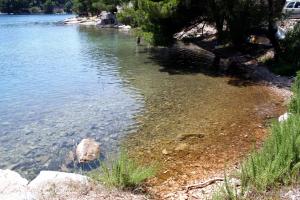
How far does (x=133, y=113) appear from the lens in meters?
16.2

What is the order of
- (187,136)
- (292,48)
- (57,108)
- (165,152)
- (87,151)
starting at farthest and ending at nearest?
1. (292,48)
2. (57,108)
3. (187,136)
4. (165,152)
5. (87,151)

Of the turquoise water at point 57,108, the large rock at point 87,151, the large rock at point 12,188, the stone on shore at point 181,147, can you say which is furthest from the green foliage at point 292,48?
the large rock at point 12,188

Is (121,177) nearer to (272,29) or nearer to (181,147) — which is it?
(181,147)

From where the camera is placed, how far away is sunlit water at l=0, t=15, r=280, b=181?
→ 1185 cm

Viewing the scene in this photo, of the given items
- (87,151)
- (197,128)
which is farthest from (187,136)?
(87,151)

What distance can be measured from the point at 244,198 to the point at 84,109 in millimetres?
11148

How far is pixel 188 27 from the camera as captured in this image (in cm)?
2838

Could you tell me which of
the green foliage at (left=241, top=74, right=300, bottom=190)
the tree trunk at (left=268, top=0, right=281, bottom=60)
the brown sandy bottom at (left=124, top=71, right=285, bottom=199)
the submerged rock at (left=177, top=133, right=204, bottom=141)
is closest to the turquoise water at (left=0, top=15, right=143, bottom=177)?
the brown sandy bottom at (left=124, top=71, right=285, bottom=199)

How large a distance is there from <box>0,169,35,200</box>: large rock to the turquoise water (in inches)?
71.8

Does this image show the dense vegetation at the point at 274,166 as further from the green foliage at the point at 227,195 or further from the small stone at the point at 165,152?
the small stone at the point at 165,152

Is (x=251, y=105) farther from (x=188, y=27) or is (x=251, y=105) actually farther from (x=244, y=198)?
(x=188, y=27)

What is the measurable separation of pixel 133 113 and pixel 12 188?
8353mm

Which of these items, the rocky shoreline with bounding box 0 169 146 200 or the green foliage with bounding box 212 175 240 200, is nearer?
the green foliage with bounding box 212 175 240 200

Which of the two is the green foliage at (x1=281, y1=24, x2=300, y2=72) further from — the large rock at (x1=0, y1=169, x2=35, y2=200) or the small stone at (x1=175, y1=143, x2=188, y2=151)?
the large rock at (x1=0, y1=169, x2=35, y2=200)
